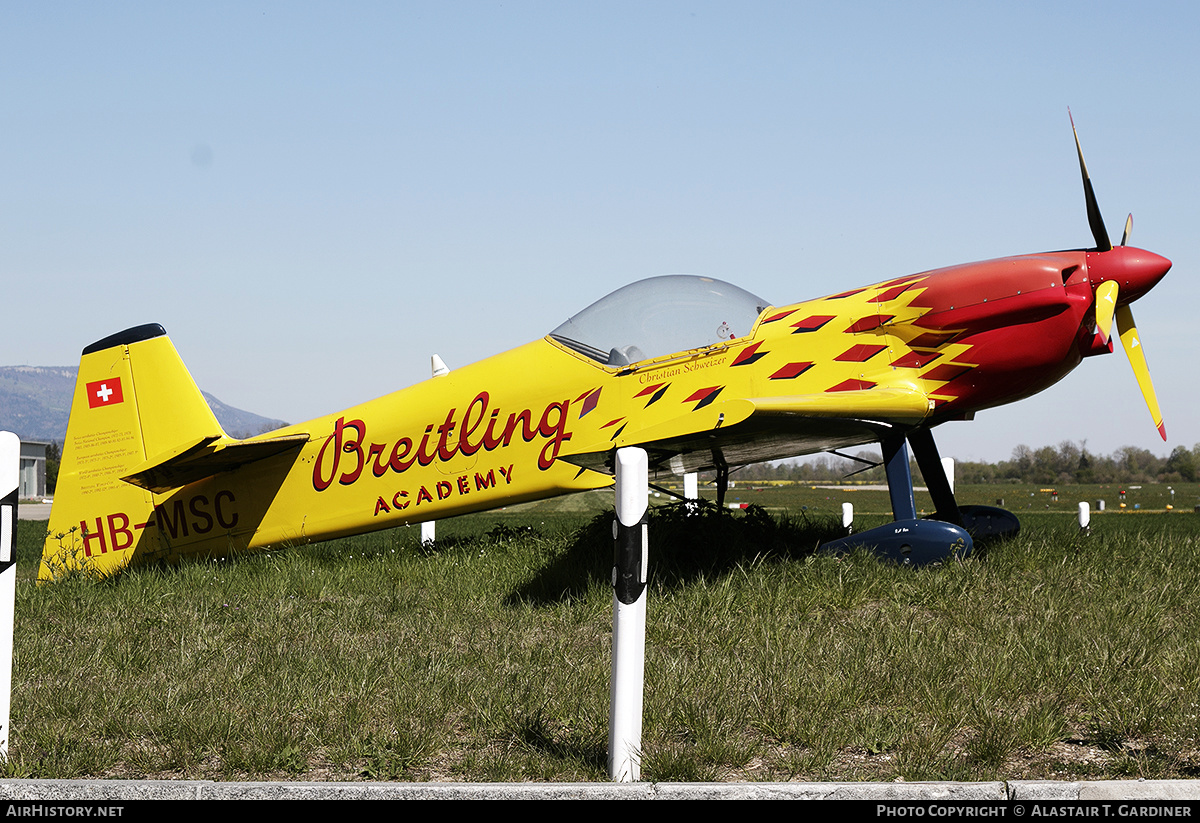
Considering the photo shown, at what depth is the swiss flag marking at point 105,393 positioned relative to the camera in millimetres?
8680

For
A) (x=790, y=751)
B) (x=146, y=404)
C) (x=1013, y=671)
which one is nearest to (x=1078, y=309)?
(x=1013, y=671)

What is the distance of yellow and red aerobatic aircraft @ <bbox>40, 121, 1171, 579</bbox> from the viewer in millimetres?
6836

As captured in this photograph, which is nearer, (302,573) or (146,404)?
(302,573)

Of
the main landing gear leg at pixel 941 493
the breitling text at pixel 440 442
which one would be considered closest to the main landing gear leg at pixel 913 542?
the main landing gear leg at pixel 941 493

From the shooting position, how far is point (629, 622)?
314 centimetres

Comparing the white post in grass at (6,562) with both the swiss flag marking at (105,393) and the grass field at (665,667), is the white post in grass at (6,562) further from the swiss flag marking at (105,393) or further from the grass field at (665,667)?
the swiss flag marking at (105,393)

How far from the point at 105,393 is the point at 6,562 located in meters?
5.95

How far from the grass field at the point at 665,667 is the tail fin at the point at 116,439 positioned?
1.12 meters

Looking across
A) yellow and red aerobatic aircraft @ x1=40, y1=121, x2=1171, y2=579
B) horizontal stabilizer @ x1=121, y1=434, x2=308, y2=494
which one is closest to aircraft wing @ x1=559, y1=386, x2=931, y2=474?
yellow and red aerobatic aircraft @ x1=40, y1=121, x2=1171, y2=579

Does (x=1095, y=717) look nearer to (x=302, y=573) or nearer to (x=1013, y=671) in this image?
(x=1013, y=671)

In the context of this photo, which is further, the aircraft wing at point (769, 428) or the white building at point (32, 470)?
the white building at point (32, 470)

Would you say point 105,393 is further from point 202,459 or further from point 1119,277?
point 1119,277

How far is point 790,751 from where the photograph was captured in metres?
3.54

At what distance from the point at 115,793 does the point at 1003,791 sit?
112 inches
